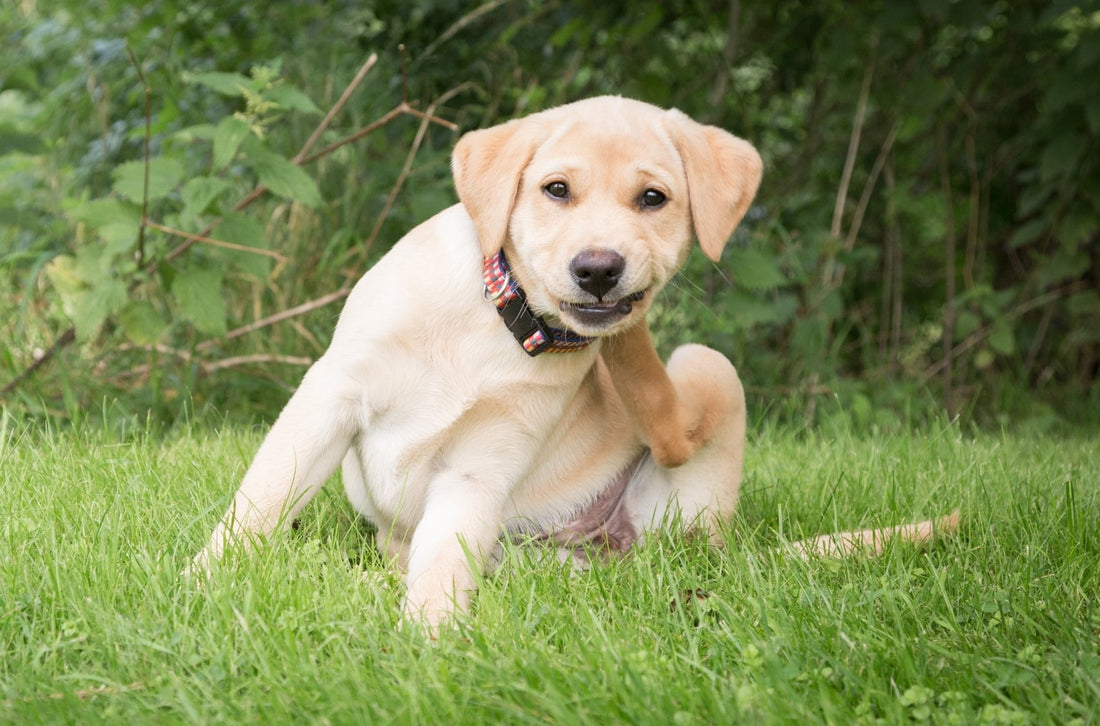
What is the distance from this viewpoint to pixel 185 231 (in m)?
4.00

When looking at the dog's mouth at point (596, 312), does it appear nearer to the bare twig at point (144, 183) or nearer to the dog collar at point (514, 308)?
the dog collar at point (514, 308)

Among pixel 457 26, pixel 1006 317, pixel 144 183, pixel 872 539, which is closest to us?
pixel 872 539

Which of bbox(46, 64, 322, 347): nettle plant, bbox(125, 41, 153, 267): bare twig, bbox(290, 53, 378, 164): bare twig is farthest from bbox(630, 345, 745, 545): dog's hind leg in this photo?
bbox(125, 41, 153, 267): bare twig

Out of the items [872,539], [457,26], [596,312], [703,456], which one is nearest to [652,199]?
[596,312]

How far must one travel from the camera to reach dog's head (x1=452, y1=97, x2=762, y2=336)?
2.41 meters

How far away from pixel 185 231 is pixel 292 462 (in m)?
1.84

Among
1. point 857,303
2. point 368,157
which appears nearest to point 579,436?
point 368,157

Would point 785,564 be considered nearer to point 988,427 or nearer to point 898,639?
point 898,639

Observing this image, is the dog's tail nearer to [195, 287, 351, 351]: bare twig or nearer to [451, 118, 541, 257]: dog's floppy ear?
[451, 118, 541, 257]: dog's floppy ear

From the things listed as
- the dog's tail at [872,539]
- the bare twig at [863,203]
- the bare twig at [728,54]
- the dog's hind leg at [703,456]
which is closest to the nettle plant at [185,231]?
the dog's hind leg at [703,456]

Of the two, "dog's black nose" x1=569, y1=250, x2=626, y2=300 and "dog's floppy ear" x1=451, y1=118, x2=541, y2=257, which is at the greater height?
"dog's floppy ear" x1=451, y1=118, x2=541, y2=257

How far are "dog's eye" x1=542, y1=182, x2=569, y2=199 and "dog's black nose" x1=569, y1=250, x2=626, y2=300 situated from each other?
209 mm

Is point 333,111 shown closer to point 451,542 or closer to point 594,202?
point 594,202

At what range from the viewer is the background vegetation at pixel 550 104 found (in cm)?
417
